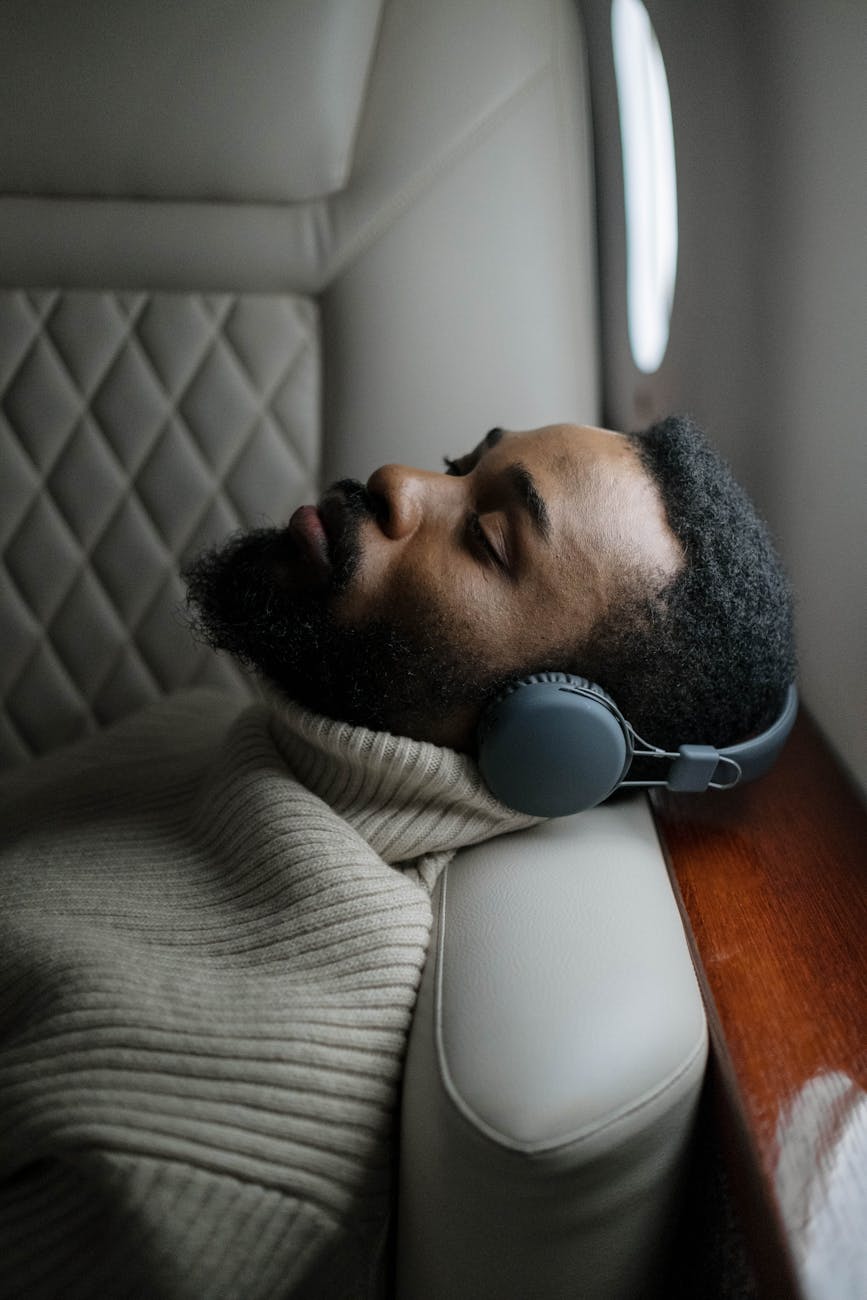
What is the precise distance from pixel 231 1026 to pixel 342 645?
384 mm

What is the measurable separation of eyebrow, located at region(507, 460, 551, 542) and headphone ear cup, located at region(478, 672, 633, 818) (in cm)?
15

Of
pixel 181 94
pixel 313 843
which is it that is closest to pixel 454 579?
pixel 313 843

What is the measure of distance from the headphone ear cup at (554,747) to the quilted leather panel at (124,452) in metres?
0.72

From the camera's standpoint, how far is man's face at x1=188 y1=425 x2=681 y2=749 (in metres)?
0.91

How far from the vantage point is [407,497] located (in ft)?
3.19

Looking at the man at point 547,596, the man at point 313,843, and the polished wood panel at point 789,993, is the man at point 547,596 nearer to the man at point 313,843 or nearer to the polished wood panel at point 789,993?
the man at point 313,843

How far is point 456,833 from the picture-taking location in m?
0.91

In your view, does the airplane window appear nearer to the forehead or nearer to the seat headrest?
the seat headrest

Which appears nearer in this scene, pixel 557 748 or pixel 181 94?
pixel 557 748

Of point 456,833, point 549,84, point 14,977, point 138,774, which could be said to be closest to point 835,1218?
point 456,833

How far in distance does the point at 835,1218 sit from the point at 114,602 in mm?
1234

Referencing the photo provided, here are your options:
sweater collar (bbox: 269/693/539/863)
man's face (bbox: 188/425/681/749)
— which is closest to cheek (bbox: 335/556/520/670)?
man's face (bbox: 188/425/681/749)

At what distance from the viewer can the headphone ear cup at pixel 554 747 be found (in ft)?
2.75

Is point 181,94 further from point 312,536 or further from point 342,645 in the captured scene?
point 342,645
